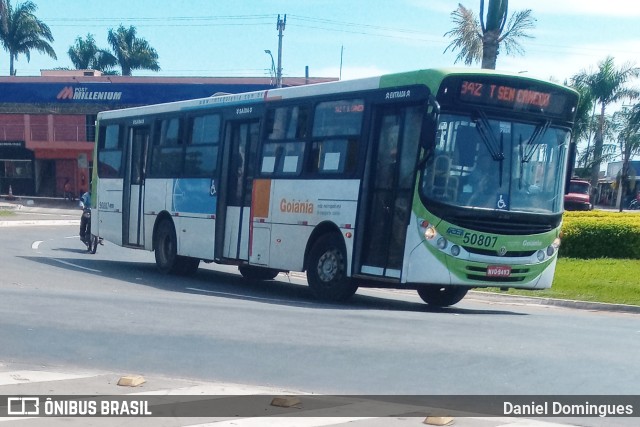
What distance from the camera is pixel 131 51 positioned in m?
93.6

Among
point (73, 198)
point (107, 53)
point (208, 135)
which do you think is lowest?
point (73, 198)

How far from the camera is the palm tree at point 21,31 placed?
8188 centimetres

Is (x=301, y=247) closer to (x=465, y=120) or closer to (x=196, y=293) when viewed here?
(x=196, y=293)

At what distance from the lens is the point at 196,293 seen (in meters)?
17.2

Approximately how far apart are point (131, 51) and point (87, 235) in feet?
224

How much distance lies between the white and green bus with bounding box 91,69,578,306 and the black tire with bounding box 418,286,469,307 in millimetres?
24

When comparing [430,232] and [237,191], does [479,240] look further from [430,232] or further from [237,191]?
[237,191]

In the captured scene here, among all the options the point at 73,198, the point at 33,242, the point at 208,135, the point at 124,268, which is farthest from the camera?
the point at 73,198

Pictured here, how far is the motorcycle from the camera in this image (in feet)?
90.9

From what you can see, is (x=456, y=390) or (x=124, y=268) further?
(x=124, y=268)

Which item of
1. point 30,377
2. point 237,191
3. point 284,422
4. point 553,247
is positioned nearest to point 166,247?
point 237,191

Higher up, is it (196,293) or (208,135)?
(208,135)

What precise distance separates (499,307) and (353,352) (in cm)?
808

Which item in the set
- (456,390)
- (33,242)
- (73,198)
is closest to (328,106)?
(456,390)
